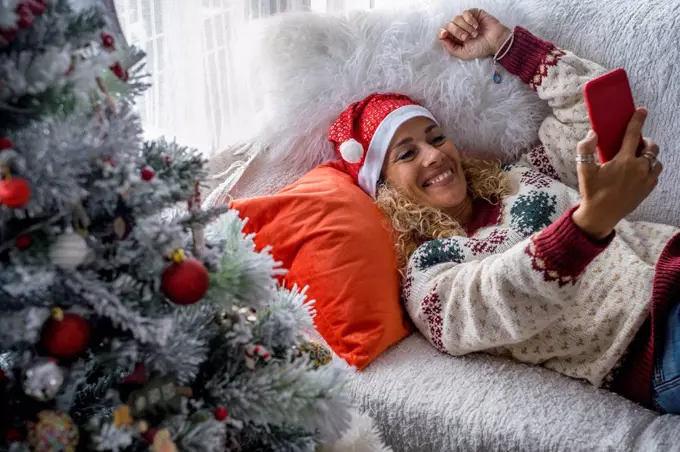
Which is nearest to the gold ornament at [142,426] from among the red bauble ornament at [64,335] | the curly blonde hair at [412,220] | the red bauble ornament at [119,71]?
the red bauble ornament at [64,335]

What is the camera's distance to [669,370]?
117 cm

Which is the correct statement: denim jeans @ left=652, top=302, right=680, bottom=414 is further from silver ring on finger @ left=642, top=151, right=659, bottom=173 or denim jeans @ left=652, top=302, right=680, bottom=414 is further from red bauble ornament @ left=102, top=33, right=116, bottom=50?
red bauble ornament @ left=102, top=33, right=116, bottom=50

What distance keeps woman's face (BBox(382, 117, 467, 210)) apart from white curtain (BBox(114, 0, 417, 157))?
42cm

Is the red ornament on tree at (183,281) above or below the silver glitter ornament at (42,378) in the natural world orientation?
above

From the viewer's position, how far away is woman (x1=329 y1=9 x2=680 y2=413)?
3.53 ft

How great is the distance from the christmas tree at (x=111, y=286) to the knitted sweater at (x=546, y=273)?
448 millimetres

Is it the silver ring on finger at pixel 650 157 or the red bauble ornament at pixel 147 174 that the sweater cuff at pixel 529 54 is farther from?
the red bauble ornament at pixel 147 174

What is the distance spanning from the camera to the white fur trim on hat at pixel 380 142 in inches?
60.6

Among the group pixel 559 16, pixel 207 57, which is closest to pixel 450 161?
pixel 559 16

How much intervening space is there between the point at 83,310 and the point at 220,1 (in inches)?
44.3

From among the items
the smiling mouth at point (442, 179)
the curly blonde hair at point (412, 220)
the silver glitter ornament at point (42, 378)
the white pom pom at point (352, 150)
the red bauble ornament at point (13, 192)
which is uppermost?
the red bauble ornament at point (13, 192)

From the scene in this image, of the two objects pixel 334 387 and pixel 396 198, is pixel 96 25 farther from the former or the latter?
pixel 396 198

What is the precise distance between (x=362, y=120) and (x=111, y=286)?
977mm

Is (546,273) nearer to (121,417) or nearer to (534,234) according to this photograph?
(534,234)
